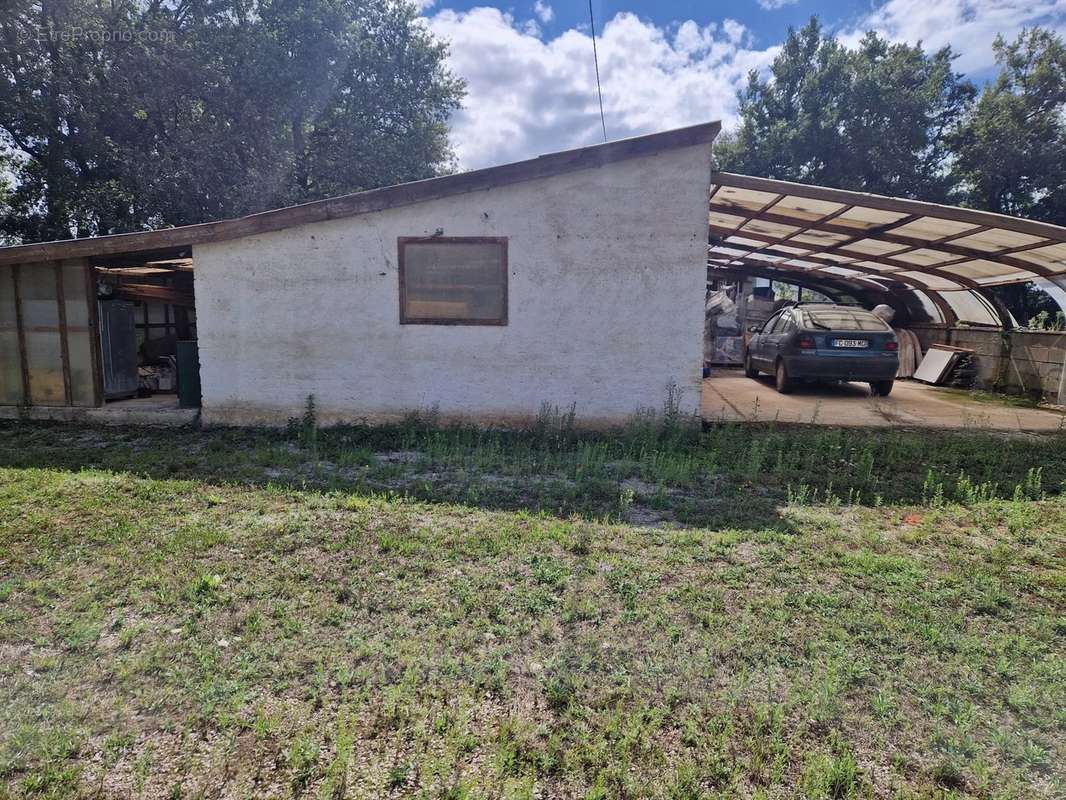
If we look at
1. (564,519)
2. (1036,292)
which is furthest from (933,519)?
(1036,292)

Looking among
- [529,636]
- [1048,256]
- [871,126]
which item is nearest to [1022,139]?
[871,126]

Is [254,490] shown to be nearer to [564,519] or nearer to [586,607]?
[564,519]

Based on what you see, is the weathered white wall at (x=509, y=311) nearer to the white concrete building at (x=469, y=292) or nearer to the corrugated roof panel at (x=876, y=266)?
the white concrete building at (x=469, y=292)

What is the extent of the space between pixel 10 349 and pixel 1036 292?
23.9 meters

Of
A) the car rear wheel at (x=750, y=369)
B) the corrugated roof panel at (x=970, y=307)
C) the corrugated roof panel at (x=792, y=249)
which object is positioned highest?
the corrugated roof panel at (x=792, y=249)

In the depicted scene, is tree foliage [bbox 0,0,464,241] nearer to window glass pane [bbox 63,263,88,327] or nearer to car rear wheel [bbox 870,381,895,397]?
window glass pane [bbox 63,263,88,327]

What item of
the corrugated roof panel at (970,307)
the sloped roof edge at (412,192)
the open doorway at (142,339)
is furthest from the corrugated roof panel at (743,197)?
the open doorway at (142,339)

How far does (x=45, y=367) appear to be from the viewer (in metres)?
8.84

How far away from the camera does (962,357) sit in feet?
40.3

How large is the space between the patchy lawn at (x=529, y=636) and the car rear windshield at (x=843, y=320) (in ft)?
14.1

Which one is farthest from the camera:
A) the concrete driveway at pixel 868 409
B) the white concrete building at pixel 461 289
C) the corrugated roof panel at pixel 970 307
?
the corrugated roof panel at pixel 970 307

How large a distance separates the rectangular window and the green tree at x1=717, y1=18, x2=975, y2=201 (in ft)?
63.5

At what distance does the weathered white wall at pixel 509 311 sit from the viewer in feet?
24.4

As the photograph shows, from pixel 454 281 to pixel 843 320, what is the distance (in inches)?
254
